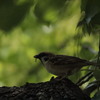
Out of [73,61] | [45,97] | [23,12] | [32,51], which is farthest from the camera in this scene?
[32,51]

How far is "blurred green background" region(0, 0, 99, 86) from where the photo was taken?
1.76 metres

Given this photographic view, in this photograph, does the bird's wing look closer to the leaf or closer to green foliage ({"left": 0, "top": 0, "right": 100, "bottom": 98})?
green foliage ({"left": 0, "top": 0, "right": 100, "bottom": 98})

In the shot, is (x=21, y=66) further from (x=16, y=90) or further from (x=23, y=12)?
(x=23, y=12)

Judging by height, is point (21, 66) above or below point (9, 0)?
above

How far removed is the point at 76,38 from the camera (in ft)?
7.32

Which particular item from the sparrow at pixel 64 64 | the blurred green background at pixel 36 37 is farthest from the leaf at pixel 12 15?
the sparrow at pixel 64 64

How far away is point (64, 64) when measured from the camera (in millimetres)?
2475

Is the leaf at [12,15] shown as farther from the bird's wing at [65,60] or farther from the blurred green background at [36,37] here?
the bird's wing at [65,60]

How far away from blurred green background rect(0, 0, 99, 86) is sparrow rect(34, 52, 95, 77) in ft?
0.14

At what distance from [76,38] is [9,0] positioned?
0.68 meters

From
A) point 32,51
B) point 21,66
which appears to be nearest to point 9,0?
point 21,66

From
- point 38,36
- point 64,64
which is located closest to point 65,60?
point 64,64

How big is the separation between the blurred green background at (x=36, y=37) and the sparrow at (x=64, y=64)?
4 centimetres

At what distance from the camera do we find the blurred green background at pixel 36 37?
1.76 meters
